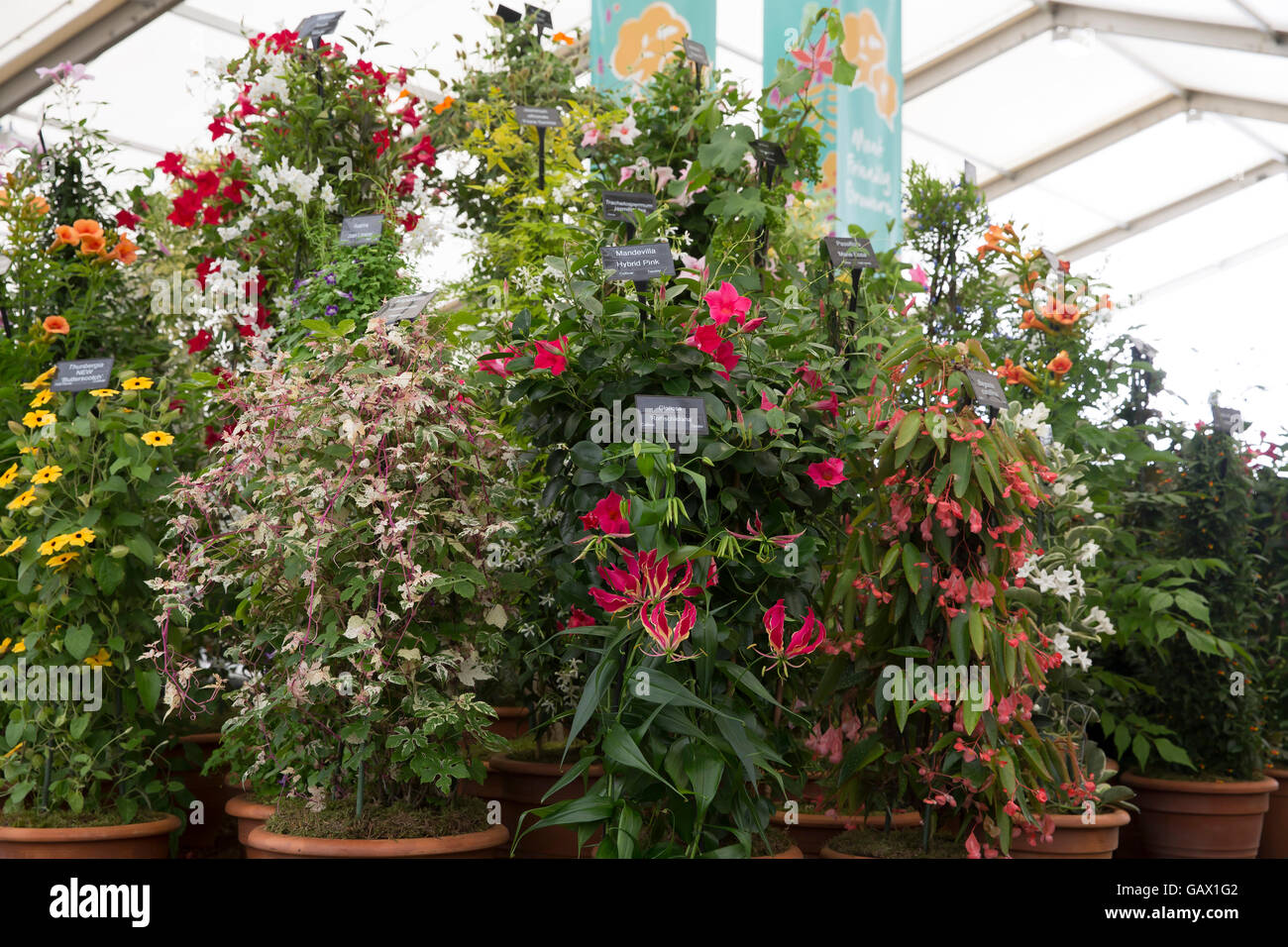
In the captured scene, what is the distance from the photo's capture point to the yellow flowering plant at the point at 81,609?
2.39 metres

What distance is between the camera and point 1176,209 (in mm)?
9578

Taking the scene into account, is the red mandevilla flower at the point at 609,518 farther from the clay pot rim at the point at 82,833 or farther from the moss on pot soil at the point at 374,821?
the clay pot rim at the point at 82,833

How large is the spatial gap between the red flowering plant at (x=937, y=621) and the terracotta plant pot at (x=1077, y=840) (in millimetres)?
112

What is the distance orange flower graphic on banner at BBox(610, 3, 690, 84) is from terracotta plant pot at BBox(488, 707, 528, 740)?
2.17 metres

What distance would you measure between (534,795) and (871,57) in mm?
2943

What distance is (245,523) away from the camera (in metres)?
2.18

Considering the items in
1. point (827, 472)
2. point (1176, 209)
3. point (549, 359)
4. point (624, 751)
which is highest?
point (1176, 209)

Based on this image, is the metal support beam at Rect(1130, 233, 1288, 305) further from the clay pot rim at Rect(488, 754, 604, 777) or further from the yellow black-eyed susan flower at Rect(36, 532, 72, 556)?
the yellow black-eyed susan flower at Rect(36, 532, 72, 556)

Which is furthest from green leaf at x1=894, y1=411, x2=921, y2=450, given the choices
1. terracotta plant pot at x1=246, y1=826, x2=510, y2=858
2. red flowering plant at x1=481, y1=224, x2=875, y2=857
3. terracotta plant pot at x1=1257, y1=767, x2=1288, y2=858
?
terracotta plant pot at x1=1257, y1=767, x2=1288, y2=858

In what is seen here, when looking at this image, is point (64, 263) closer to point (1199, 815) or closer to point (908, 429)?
point (908, 429)

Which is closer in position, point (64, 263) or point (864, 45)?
point (64, 263)

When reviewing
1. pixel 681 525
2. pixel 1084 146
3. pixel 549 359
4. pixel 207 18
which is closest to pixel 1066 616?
pixel 681 525

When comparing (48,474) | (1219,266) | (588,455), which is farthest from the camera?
(1219,266)
